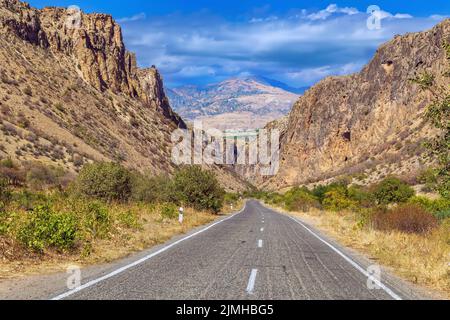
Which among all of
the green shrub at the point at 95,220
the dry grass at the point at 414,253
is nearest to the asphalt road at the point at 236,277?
the dry grass at the point at 414,253

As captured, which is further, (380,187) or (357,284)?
(380,187)

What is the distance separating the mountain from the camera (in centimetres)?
5028

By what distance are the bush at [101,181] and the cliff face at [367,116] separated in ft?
183

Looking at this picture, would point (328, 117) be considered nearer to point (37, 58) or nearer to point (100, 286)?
point (37, 58)

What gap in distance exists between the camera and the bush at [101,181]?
25688 millimetres

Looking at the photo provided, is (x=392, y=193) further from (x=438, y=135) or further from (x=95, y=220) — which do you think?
(x=95, y=220)

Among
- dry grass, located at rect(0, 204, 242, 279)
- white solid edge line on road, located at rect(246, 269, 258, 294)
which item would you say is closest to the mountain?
dry grass, located at rect(0, 204, 242, 279)

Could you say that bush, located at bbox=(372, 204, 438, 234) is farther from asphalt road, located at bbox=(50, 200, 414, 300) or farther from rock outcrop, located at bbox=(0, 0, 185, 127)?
rock outcrop, located at bbox=(0, 0, 185, 127)

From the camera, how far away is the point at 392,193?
1404 inches

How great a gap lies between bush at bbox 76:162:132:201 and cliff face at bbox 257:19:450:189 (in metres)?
55.8
